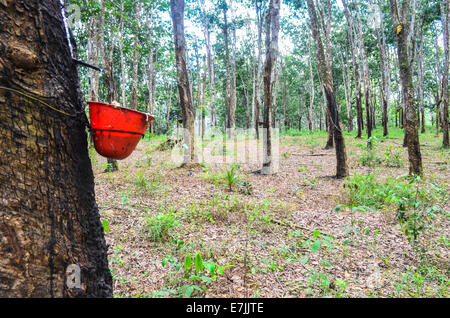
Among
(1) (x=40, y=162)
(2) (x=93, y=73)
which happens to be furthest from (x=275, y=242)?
(2) (x=93, y=73)

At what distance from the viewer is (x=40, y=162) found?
4.07ft

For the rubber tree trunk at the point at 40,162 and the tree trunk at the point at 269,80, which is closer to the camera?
the rubber tree trunk at the point at 40,162

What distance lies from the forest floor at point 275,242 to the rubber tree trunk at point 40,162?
0.67m

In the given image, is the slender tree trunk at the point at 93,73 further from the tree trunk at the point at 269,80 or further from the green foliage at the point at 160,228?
the green foliage at the point at 160,228

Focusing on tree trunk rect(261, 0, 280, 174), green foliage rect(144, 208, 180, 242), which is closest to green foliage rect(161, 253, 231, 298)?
green foliage rect(144, 208, 180, 242)

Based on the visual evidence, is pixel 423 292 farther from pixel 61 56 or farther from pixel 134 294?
pixel 61 56

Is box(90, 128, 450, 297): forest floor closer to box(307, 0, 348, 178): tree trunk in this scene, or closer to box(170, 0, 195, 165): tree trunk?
box(307, 0, 348, 178): tree trunk

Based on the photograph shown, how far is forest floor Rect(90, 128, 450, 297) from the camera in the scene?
215 centimetres

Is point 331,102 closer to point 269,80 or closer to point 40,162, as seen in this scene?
point 269,80

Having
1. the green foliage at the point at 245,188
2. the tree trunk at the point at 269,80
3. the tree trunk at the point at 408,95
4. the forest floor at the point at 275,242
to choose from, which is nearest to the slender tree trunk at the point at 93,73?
the forest floor at the point at 275,242

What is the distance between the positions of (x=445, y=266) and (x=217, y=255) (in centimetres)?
242

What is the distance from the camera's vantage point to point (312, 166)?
805 cm

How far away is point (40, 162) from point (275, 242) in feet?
8.63

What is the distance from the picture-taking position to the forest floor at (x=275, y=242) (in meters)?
2.15
